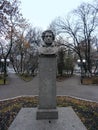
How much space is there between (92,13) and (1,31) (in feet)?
54.8

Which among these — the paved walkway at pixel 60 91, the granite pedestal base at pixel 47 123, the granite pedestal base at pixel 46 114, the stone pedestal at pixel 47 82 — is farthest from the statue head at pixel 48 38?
the paved walkway at pixel 60 91

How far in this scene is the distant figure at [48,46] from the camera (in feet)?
16.5

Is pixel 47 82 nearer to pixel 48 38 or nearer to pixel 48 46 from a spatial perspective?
pixel 48 46

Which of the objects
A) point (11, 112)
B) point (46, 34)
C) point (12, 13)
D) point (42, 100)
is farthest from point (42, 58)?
point (12, 13)

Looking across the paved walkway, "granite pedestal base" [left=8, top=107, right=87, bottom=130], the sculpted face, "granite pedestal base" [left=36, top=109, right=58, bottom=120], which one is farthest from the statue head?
the paved walkway

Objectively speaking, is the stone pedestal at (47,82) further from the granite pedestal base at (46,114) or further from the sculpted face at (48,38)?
the sculpted face at (48,38)

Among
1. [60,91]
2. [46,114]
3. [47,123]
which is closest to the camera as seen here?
[47,123]

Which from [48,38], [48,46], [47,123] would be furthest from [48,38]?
[47,123]

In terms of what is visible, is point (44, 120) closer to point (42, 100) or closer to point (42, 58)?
point (42, 100)

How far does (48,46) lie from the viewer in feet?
16.9

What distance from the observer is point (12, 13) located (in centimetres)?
1905

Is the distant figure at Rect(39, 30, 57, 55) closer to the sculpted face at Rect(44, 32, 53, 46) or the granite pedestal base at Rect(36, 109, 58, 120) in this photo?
the sculpted face at Rect(44, 32, 53, 46)

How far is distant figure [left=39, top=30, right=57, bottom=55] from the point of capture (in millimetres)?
5023

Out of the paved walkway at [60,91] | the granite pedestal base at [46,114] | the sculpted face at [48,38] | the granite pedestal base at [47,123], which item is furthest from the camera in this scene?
the paved walkway at [60,91]
